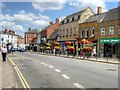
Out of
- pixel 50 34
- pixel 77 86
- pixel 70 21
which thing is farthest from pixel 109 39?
pixel 50 34

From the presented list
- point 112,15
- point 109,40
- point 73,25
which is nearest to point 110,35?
point 109,40

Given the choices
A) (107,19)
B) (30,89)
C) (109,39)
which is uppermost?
(107,19)

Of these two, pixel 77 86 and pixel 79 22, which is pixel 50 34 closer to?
pixel 79 22

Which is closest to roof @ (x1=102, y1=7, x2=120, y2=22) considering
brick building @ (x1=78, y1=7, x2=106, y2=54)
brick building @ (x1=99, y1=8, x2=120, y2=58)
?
brick building @ (x1=99, y1=8, x2=120, y2=58)

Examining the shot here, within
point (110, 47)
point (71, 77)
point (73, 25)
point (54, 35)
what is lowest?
point (71, 77)

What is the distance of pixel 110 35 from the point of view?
150 feet

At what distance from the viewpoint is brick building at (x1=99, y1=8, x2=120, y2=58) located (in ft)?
144

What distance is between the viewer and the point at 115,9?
4934 cm

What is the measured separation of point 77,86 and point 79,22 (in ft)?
165

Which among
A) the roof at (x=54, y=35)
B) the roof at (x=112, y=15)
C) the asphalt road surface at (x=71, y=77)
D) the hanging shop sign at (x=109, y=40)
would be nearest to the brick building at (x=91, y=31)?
the roof at (x=112, y=15)

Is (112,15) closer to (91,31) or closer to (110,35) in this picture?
(110,35)

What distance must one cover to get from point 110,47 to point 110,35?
2.12 metres

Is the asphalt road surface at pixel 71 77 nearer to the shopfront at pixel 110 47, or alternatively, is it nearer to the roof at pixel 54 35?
the shopfront at pixel 110 47

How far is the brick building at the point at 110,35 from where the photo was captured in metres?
43.8
